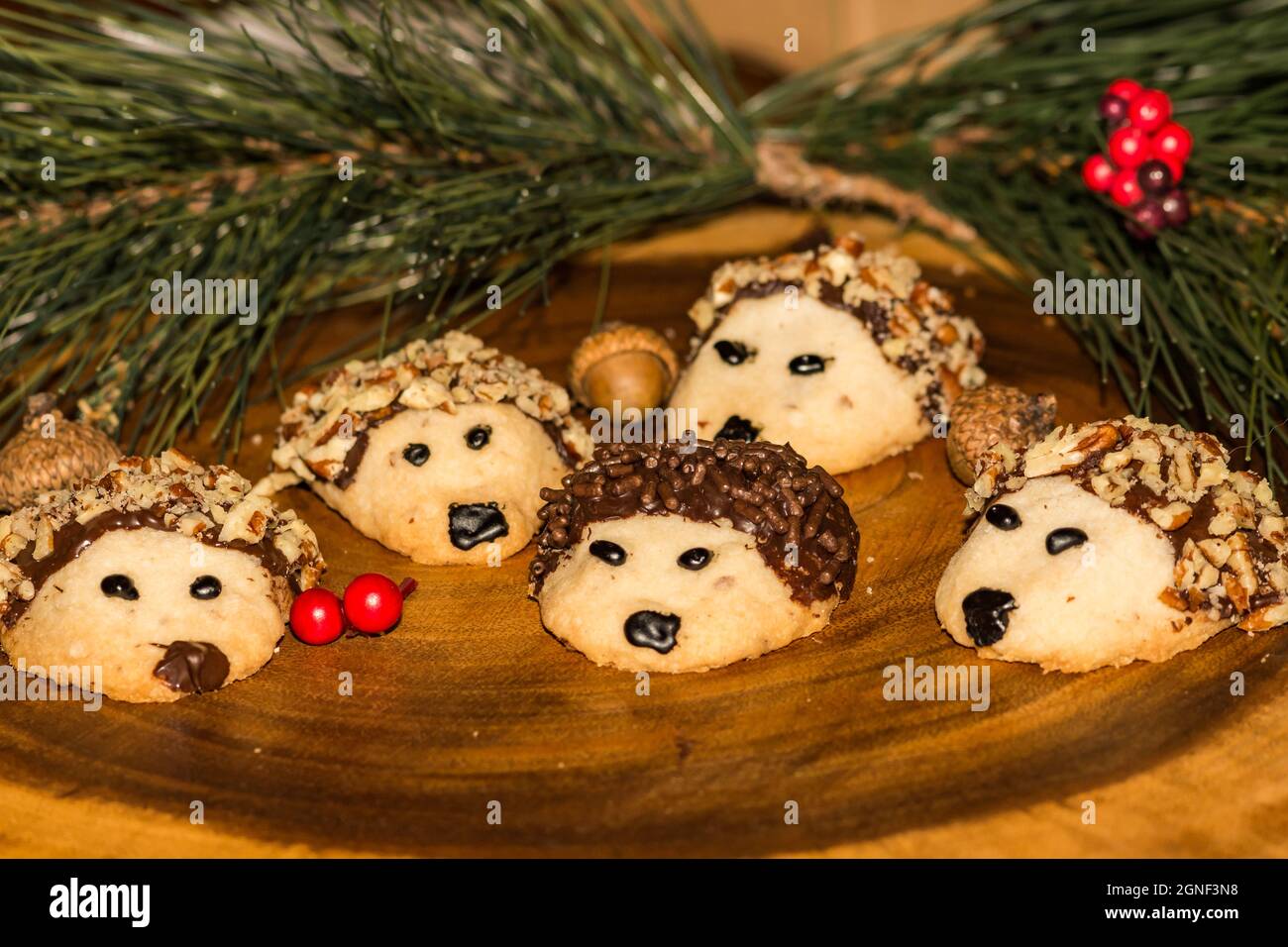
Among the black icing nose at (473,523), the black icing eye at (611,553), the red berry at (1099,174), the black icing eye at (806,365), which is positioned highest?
the red berry at (1099,174)

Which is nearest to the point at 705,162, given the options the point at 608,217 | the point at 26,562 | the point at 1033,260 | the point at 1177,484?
the point at 608,217

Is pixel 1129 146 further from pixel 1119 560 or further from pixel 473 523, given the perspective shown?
pixel 473 523

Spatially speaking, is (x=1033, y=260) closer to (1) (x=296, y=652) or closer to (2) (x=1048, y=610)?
(2) (x=1048, y=610)

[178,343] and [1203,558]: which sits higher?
[178,343]

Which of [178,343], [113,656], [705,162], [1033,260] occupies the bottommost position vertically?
[113,656]

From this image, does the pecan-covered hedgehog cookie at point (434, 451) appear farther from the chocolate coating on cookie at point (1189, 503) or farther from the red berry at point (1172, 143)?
the red berry at point (1172, 143)

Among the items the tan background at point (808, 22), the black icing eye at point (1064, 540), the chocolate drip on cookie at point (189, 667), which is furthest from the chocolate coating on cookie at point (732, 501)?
the tan background at point (808, 22)
